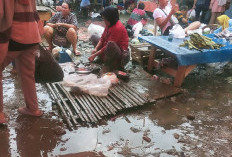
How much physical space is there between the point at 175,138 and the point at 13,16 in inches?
106

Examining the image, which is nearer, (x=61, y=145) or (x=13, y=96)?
(x=61, y=145)

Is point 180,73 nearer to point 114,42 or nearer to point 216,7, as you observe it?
point 114,42

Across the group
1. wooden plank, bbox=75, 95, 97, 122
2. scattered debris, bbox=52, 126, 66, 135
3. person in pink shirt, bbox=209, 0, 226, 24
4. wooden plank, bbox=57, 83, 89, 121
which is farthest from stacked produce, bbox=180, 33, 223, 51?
person in pink shirt, bbox=209, 0, 226, 24

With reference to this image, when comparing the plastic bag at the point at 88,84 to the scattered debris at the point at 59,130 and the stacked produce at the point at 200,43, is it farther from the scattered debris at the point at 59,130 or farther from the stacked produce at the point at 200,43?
the stacked produce at the point at 200,43

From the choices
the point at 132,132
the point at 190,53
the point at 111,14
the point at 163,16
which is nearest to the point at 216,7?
the point at 163,16

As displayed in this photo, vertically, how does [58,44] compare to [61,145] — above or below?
above

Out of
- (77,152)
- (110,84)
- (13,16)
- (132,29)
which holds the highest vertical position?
(13,16)

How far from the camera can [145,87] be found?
14.9ft

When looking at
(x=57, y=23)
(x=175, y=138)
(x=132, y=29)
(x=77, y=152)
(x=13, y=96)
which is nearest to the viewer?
(x=77, y=152)

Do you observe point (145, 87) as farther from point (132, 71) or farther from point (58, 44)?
point (58, 44)

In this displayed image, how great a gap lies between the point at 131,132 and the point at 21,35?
199 cm

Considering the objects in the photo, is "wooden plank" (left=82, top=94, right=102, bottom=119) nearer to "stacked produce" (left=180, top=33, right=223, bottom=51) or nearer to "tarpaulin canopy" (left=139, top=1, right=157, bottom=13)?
"stacked produce" (left=180, top=33, right=223, bottom=51)

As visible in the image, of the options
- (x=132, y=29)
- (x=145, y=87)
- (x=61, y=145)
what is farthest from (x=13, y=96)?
(x=132, y=29)

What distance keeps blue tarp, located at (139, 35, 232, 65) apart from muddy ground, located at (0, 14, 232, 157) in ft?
2.58
